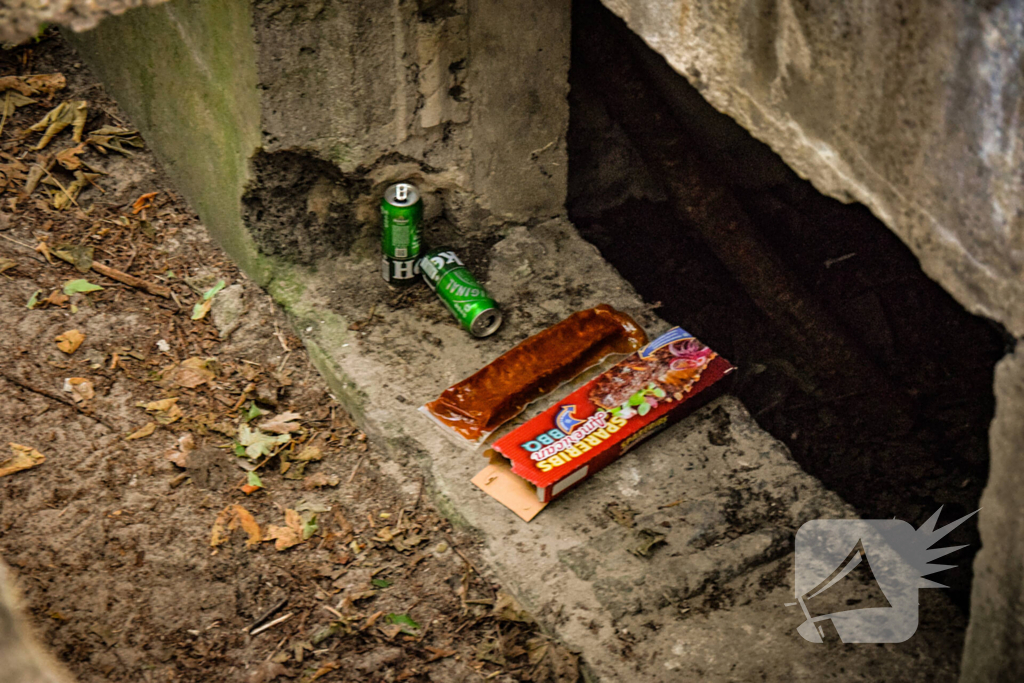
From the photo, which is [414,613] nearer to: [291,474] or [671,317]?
[291,474]

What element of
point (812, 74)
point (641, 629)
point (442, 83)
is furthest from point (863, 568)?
point (442, 83)

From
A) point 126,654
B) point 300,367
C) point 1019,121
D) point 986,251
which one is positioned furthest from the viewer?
point 300,367

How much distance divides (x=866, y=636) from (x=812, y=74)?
1488 millimetres

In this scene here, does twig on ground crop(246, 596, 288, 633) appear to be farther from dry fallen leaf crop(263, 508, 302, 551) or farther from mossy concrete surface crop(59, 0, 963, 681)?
mossy concrete surface crop(59, 0, 963, 681)

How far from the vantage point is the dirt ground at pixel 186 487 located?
2412 millimetres

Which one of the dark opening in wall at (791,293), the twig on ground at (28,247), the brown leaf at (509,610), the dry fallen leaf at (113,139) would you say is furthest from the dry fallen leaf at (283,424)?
the dry fallen leaf at (113,139)

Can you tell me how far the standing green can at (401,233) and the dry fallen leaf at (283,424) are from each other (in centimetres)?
59

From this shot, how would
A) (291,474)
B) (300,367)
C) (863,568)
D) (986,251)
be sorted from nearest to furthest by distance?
(986,251) < (863,568) < (291,474) < (300,367)

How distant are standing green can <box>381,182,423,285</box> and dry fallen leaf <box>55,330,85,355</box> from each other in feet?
3.40

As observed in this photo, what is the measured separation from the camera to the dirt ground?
7.91 feet

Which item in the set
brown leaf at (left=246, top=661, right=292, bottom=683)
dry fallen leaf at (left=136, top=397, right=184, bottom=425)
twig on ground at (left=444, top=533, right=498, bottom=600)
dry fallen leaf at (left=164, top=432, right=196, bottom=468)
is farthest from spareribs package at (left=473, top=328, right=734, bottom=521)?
dry fallen leaf at (left=136, top=397, right=184, bottom=425)

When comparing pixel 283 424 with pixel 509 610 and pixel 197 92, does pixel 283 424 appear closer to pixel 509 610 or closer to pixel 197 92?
pixel 509 610

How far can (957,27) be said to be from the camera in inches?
53.1

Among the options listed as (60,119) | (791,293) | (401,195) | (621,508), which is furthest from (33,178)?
(791,293)
